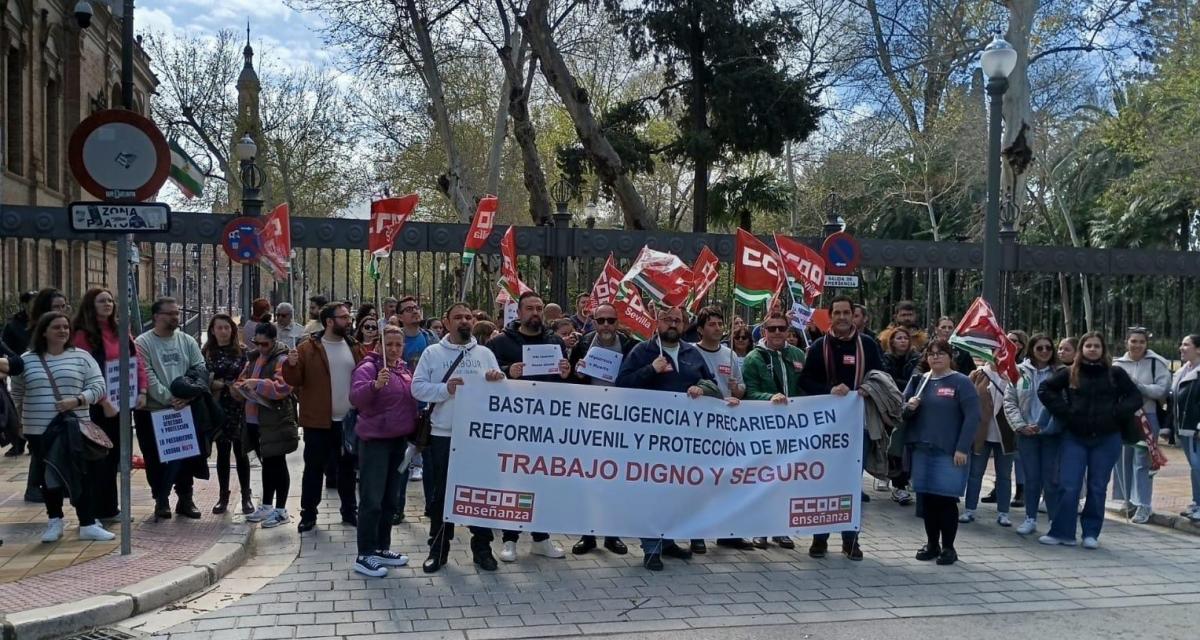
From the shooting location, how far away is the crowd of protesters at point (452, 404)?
6.85 metres

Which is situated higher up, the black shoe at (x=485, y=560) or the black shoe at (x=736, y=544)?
the black shoe at (x=485, y=560)

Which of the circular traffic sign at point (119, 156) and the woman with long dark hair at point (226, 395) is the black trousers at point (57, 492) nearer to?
the woman with long dark hair at point (226, 395)

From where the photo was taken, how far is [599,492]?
23.0ft

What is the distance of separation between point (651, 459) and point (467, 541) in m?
1.74

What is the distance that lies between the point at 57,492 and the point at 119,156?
2504 millimetres

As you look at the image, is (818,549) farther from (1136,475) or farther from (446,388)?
(1136,475)

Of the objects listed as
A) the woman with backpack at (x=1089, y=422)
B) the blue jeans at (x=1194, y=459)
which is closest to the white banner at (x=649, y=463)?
the woman with backpack at (x=1089, y=422)

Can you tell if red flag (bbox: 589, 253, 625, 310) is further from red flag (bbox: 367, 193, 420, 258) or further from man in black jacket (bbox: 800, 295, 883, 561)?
man in black jacket (bbox: 800, 295, 883, 561)

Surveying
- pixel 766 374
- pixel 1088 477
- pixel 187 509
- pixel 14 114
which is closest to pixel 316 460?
pixel 187 509

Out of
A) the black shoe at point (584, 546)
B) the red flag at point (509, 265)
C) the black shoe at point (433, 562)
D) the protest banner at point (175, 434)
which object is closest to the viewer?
the black shoe at point (433, 562)

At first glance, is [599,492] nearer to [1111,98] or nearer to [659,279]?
[659,279]

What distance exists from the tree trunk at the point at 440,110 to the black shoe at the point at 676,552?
51.0 feet

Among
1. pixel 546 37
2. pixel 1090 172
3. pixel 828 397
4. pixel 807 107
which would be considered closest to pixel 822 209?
pixel 1090 172

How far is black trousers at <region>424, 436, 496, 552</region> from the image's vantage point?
684 cm
